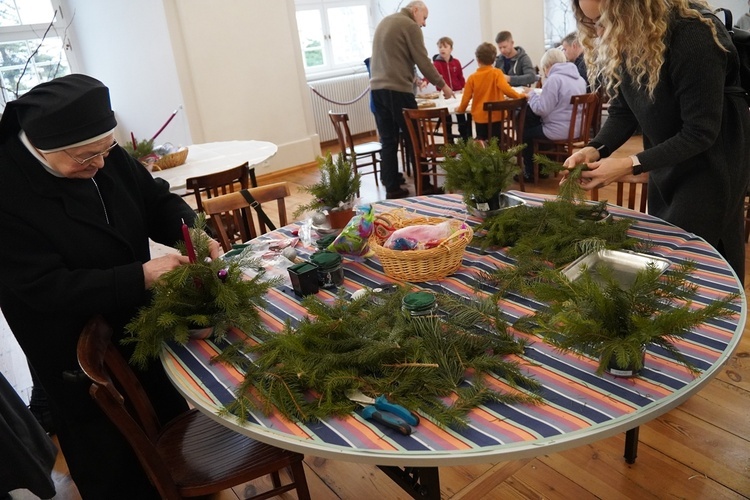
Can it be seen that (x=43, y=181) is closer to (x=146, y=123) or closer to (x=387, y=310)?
(x=387, y=310)

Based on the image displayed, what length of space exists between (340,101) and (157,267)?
22.3 feet

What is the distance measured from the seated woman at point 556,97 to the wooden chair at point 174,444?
3.97 meters

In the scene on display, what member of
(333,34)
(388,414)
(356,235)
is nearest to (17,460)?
(356,235)

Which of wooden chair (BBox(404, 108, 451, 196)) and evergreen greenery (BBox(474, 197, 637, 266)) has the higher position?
evergreen greenery (BBox(474, 197, 637, 266))

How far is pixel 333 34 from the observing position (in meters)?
8.06

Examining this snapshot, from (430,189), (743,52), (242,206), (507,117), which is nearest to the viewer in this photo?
(743,52)

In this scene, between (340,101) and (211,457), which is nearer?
(211,457)

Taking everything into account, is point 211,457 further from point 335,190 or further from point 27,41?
point 27,41

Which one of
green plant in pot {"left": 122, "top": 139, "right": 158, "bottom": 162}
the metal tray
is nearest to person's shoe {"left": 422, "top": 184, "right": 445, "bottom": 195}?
green plant in pot {"left": 122, "top": 139, "right": 158, "bottom": 162}

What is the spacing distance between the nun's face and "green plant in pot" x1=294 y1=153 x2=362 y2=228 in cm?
68

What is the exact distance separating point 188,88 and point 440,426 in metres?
5.48

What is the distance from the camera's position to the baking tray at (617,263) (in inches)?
59.4

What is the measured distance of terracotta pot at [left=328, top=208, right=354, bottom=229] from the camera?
2051mm

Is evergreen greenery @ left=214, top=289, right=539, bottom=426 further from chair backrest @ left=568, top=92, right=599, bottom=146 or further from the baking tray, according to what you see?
chair backrest @ left=568, top=92, right=599, bottom=146
